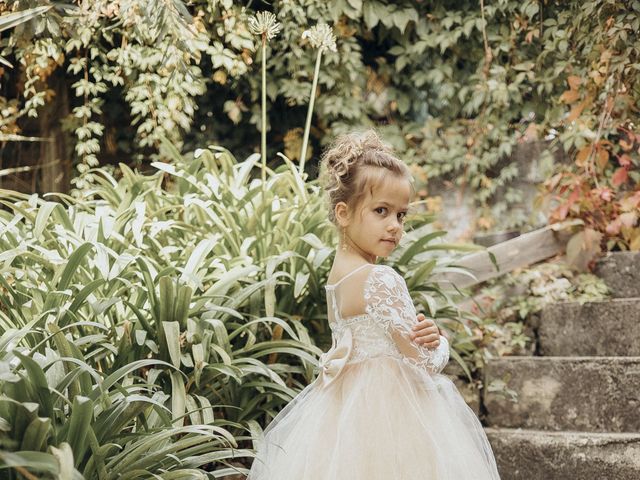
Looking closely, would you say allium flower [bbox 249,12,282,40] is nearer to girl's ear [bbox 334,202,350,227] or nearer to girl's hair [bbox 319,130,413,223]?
girl's hair [bbox 319,130,413,223]

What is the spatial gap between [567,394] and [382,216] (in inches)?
77.4

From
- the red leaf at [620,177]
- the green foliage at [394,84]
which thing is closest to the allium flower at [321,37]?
the green foliage at [394,84]

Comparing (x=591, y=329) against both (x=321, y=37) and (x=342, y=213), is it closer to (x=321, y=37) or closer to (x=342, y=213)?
(x=321, y=37)

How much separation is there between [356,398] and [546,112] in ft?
13.6

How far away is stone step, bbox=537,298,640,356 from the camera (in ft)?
14.4

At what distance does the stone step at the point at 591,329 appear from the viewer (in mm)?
4375

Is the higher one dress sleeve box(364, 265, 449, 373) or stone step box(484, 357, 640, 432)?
dress sleeve box(364, 265, 449, 373)

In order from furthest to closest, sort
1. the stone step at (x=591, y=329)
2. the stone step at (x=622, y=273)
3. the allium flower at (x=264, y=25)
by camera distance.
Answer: the stone step at (x=622, y=273), the stone step at (x=591, y=329), the allium flower at (x=264, y=25)

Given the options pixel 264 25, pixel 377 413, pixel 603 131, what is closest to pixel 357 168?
pixel 377 413

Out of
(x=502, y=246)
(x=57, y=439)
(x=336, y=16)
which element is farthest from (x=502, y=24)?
(x=57, y=439)

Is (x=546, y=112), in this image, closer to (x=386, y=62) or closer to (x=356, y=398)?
(x=386, y=62)

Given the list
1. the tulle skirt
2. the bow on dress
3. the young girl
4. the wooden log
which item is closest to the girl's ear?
the young girl

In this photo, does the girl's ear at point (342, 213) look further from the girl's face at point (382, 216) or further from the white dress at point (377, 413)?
the white dress at point (377, 413)

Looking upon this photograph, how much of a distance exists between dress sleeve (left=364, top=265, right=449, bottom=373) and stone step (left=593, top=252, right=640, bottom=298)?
8.92ft
